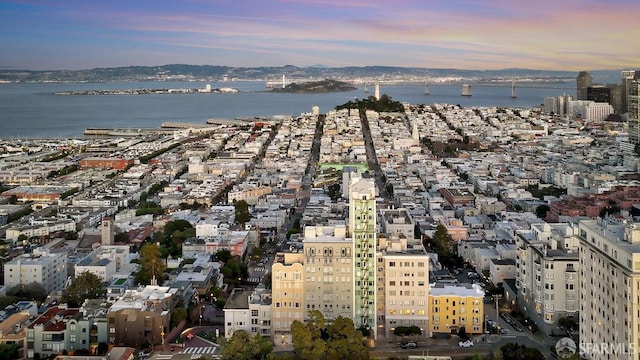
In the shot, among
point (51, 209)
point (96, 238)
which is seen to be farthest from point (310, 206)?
point (51, 209)

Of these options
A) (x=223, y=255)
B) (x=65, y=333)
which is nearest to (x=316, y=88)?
(x=223, y=255)

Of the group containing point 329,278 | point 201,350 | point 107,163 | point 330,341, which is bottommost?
point 201,350

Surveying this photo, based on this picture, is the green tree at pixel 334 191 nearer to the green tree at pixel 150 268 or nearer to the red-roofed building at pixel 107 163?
the green tree at pixel 150 268

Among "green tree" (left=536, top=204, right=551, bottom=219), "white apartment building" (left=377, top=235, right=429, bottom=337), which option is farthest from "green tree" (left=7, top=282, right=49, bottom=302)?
"green tree" (left=536, top=204, right=551, bottom=219)

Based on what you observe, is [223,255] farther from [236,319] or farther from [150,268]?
[236,319]

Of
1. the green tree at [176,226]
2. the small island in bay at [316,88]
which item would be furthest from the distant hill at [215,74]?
the green tree at [176,226]

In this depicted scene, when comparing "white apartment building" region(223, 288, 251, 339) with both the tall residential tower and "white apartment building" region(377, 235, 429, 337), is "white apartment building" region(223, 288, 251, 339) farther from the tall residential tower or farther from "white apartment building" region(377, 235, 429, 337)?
"white apartment building" region(377, 235, 429, 337)
